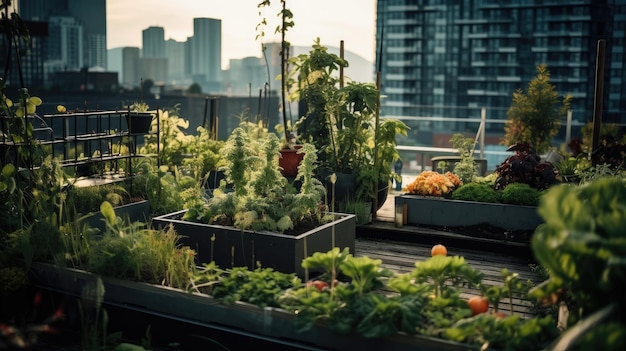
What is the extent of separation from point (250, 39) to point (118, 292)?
4.19 metres

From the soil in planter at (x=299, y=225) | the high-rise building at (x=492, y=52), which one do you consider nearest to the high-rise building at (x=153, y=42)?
the high-rise building at (x=492, y=52)

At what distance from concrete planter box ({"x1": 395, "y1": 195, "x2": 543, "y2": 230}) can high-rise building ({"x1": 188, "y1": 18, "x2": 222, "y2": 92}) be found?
84.3 meters

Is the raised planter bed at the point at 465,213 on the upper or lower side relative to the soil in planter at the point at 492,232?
upper

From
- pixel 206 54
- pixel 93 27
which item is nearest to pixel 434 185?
pixel 93 27

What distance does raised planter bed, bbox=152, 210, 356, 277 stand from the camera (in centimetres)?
426

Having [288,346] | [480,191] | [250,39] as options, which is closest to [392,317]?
[288,346]

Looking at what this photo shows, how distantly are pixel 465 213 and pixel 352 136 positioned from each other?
1.27 metres

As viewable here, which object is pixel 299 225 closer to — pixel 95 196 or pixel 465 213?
pixel 465 213

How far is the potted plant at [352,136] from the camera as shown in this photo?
6.30 meters

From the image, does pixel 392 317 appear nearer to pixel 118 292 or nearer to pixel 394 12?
pixel 118 292

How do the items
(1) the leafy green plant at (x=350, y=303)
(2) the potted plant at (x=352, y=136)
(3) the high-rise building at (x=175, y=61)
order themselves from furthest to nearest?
(3) the high-rise building at (x=175, y=61)
(2) the potted plant at (x=352, y=136)
(1) the leafy green plant at (x=350, y=303)

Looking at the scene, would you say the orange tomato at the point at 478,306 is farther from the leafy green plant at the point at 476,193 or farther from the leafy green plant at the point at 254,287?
the leafy green plant at the point at 476,193

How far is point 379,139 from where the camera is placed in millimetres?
6344

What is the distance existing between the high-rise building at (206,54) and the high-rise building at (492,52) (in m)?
22.3
